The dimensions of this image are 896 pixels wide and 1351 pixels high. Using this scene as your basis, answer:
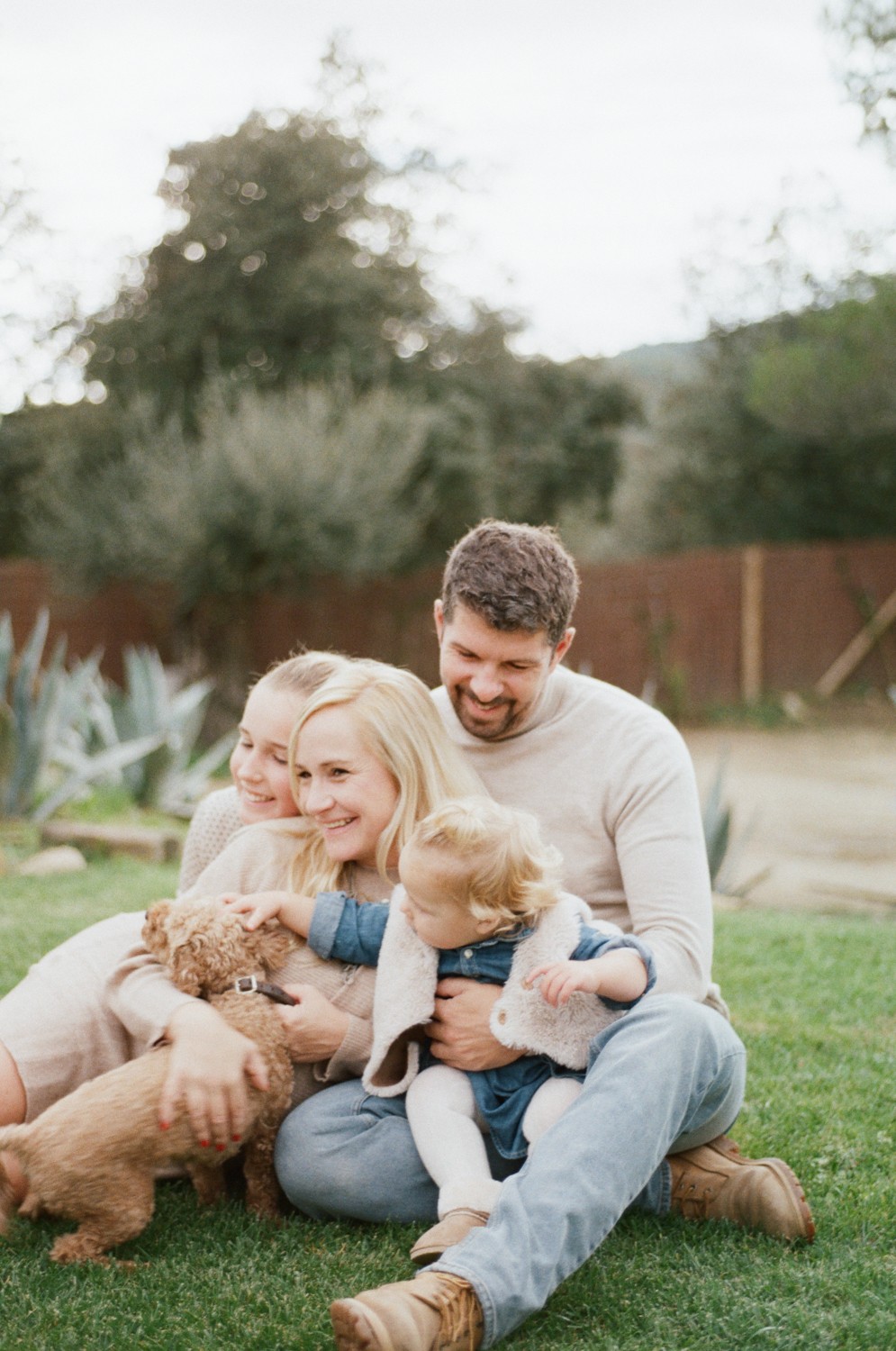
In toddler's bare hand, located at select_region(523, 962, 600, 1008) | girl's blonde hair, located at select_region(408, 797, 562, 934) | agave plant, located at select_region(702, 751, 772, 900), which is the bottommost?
agave plant, located at select_region(702, 751, 772, 900)

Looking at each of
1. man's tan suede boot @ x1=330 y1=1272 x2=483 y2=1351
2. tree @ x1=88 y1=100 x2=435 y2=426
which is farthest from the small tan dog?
tree @ x1=88 y1=100 x2=435 y2=426

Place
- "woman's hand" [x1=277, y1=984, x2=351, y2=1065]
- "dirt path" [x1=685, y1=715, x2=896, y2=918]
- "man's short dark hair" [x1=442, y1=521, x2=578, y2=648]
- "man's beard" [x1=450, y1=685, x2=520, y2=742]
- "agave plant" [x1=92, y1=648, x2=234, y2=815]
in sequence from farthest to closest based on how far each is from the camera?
1. "agave plant" [x1=92, y1=648, x2=234, y2=815]
2. "dirt path" [x1=685, y1=715, x2=896, y2=918]
3. "man's beard" [x1=450, y1=685, x2=520, y2=742]
4. "man's short dark hair" [x1=442, y1=521, x2=578, y2=648]
5. "woman's hand" [x1=277, y1=984, x2=351, y2=1065]

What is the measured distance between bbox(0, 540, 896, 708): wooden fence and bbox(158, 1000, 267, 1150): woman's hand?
13779 millimetres

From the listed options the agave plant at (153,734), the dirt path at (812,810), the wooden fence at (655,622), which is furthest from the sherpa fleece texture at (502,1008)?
the wooden fence at (655,622)

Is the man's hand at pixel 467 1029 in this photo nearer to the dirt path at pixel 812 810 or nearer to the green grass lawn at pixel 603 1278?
the green grass lawn at pixel 603 1278

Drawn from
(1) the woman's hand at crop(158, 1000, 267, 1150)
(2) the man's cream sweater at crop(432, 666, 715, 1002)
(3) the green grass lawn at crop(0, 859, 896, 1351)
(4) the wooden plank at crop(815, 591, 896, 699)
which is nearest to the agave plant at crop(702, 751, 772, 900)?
(3) the green grass lawn at crop(0, 859, 896, 1351)

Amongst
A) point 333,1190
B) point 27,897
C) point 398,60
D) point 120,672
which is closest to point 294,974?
point 333,1190

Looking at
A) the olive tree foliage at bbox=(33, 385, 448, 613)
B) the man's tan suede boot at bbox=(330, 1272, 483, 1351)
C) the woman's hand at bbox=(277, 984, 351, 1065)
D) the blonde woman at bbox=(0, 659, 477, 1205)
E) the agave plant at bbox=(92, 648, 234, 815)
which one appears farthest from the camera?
the olive tree foliage at bbox=(33, 385, 448, 613)

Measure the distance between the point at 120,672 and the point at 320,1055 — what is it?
1526cm

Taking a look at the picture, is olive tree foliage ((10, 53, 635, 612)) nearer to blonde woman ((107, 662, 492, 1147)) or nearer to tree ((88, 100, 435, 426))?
tree ((88, 100, 435, 426))

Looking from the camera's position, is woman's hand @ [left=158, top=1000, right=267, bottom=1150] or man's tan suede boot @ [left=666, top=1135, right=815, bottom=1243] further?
man's tan suede boot @ [left=666, top=1135, right=815, bottom=1243]

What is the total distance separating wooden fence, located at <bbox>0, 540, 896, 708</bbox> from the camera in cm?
1648

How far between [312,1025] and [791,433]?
17528 millimetres

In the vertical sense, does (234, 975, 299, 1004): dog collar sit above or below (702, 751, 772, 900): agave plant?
above
